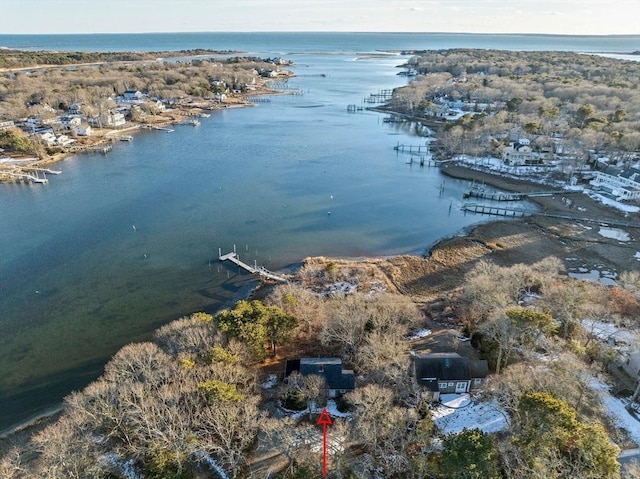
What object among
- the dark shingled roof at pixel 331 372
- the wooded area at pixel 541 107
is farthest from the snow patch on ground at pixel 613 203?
the dark shingled roof at pixel 331 372

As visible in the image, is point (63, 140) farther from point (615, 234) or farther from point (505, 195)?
point (615, 234)

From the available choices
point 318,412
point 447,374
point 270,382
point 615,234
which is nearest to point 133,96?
point 270,382

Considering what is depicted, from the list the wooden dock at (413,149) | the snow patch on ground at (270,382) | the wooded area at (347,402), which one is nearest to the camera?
the wooded area at (347,402)

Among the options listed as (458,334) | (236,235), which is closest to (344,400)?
(458,334)

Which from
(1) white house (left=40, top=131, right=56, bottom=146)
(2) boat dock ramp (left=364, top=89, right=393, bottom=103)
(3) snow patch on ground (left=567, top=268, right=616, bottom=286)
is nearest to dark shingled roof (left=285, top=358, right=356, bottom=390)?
(3) snow patch on ground (left=567, top=268, right=616, bottom=286)

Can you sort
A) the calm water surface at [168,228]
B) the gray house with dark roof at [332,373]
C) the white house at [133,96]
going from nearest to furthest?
the gray house with dark roof at [332,373], the calm water surface at [168,228], the white house at [133,96]

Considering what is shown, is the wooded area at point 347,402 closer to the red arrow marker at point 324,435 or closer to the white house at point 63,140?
the red arrow marker at point 324,435

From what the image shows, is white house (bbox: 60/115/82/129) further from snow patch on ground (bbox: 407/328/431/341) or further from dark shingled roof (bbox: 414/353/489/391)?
dark shingled roof (bbox: 414/353/489/391)
